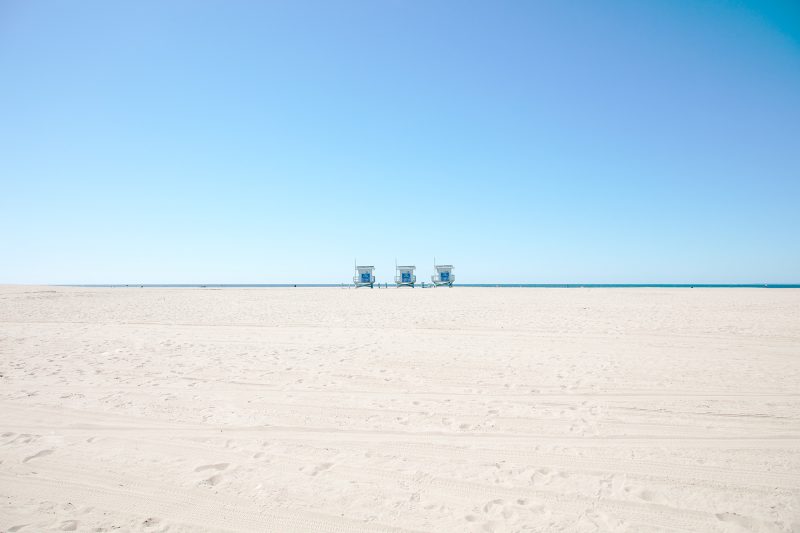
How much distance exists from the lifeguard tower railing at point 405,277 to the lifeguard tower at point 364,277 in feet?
9.78

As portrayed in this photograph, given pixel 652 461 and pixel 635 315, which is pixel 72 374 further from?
pixel 635 315

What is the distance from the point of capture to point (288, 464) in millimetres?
3791

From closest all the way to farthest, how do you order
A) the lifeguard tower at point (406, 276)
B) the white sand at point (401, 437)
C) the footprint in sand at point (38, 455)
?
1. the white sand at point (401, 437)
2. the footprint in sand at point (38, 455)
3. the lifeguard tower at point (406, 276)

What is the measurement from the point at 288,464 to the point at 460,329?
935 centimetres

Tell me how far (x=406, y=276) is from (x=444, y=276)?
484cm

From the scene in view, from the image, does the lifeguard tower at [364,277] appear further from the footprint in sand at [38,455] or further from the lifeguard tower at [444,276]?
the footprint in sand at [38,455]

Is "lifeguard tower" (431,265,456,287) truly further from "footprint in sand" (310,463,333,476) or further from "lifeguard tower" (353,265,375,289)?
"footprint in sand" (310,463,333,476)

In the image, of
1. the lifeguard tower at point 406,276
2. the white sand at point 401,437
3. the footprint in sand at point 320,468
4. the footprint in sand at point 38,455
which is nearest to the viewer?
the white sand at point 401,437

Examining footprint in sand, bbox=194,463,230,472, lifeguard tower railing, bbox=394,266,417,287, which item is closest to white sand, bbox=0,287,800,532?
footprint in sand, bbox=194,463,230,472

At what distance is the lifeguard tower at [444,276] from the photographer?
4591 centimetres

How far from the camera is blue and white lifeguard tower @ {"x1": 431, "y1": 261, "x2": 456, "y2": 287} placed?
151 ft

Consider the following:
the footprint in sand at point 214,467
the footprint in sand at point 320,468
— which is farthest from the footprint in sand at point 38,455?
the footprint in sand at point 320,468

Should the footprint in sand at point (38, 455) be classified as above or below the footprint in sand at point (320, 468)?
above

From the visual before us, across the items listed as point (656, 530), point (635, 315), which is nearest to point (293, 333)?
point (656, 530)
